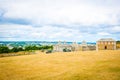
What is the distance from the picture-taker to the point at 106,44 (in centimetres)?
8919

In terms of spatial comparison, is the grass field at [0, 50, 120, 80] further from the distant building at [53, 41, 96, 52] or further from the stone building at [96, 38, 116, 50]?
the distant building at [53, 41, 96, 52]

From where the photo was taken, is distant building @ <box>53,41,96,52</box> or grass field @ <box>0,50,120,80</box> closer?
grass field @ <box>0,50,120,80</box>

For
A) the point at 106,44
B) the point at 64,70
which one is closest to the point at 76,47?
the point at 106,44

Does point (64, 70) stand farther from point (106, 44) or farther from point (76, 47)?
point (76, 47)

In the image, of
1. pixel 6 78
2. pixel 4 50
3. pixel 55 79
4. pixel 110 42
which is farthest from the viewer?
pixel 4 50

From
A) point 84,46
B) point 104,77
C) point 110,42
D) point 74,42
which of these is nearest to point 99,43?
point 110,42

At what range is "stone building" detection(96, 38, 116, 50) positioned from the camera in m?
88.1

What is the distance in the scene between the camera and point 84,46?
102 m

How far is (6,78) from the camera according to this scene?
24500mm

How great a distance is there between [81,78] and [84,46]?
8025 cm

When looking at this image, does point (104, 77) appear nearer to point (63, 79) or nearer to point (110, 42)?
point (63, 79)

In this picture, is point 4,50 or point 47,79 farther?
point 4,50

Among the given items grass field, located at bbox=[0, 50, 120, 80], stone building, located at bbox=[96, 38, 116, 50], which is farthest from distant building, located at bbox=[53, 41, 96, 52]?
grass field, located at bbox=[0, 50, 120, 80]

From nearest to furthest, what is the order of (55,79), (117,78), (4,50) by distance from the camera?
(117,78)
(55,79)
(4,50)
